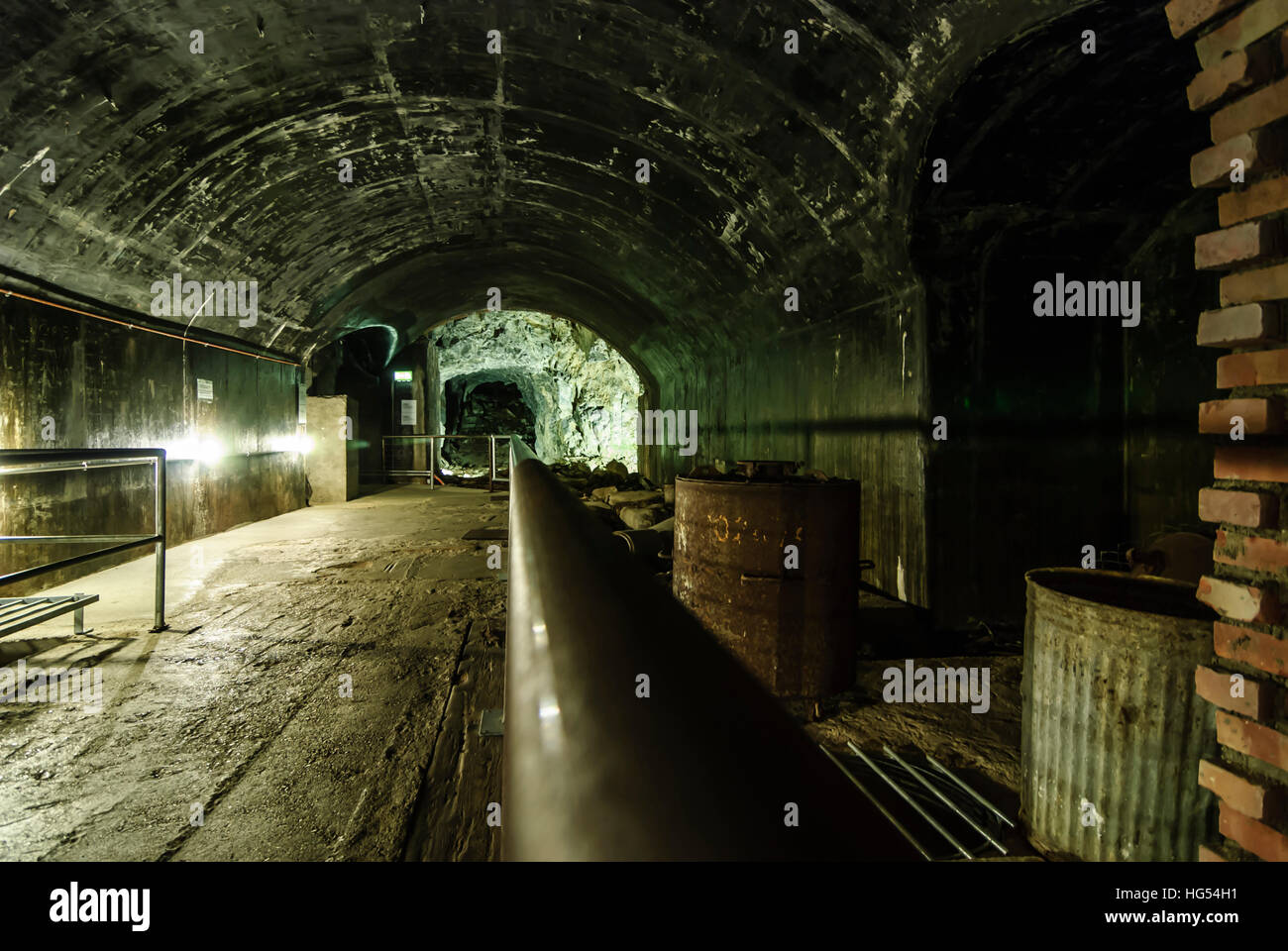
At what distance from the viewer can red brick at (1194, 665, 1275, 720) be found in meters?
1.74

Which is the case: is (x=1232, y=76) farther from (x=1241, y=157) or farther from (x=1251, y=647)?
(x=1251, y=647)

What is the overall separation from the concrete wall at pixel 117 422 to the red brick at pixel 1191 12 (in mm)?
7343

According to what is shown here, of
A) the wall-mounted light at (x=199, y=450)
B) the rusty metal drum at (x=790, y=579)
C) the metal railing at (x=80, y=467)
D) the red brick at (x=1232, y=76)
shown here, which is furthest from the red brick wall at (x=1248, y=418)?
the wall-mounted light at (x=199, y=450)

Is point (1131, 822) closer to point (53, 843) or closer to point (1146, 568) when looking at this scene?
point (1146, 568)

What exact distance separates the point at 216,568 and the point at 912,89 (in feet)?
22.5

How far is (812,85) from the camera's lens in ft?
13.7

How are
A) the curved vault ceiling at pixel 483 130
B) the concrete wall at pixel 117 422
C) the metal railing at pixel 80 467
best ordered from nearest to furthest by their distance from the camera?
the metal railing at pixel 80 467
the curved vault ceiling at pixel 483 130
the concrete wall at pixel 117 422

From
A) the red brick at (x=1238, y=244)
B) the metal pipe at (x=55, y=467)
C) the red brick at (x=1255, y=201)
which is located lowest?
the metal pipe at (x=55, y=467)

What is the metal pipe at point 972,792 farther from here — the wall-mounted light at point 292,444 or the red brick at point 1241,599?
the wall-mounted light at point 292,444

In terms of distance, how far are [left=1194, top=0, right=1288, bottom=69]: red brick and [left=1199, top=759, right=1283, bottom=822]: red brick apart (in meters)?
1.96

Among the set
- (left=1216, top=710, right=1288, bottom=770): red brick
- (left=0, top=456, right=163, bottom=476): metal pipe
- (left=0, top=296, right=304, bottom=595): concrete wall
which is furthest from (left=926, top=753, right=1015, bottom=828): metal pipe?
(left=0, top=296, right=304, bottom=595): concrete wall

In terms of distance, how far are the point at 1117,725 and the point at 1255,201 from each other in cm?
161

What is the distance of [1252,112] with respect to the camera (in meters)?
1.78

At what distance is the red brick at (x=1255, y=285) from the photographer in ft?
5.66
